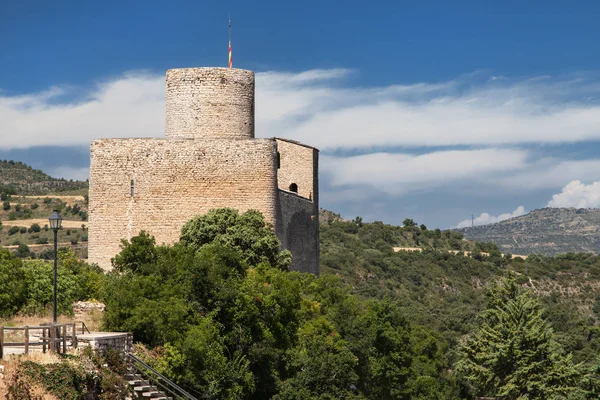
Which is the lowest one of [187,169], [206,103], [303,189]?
[303,189]

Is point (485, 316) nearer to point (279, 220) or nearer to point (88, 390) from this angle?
point (279, 220)

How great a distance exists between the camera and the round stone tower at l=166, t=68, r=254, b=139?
3500 cm

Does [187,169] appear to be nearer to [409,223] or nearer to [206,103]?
[206,103]

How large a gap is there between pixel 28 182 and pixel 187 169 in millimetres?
67121

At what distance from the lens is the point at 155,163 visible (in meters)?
34.0

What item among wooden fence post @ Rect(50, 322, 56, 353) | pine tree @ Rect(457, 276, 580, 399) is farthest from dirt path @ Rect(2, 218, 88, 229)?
wooden fence post @ Rect(50, 322, 56, 353)

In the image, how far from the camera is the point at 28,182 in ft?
322

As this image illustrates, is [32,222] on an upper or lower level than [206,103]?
lower

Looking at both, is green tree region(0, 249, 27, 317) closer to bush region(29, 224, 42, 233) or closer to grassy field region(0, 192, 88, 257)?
grassy field region(0, 192, 88, 257)

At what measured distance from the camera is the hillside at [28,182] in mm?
91000

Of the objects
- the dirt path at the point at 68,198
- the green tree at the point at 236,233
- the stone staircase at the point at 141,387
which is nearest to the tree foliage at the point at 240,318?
the green tree at the point at 236,233

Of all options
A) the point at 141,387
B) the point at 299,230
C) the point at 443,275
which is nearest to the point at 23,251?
the point at 299,230

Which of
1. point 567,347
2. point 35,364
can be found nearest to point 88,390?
point 35,364

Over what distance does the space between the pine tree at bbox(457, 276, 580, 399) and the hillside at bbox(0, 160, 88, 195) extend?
54.4m
